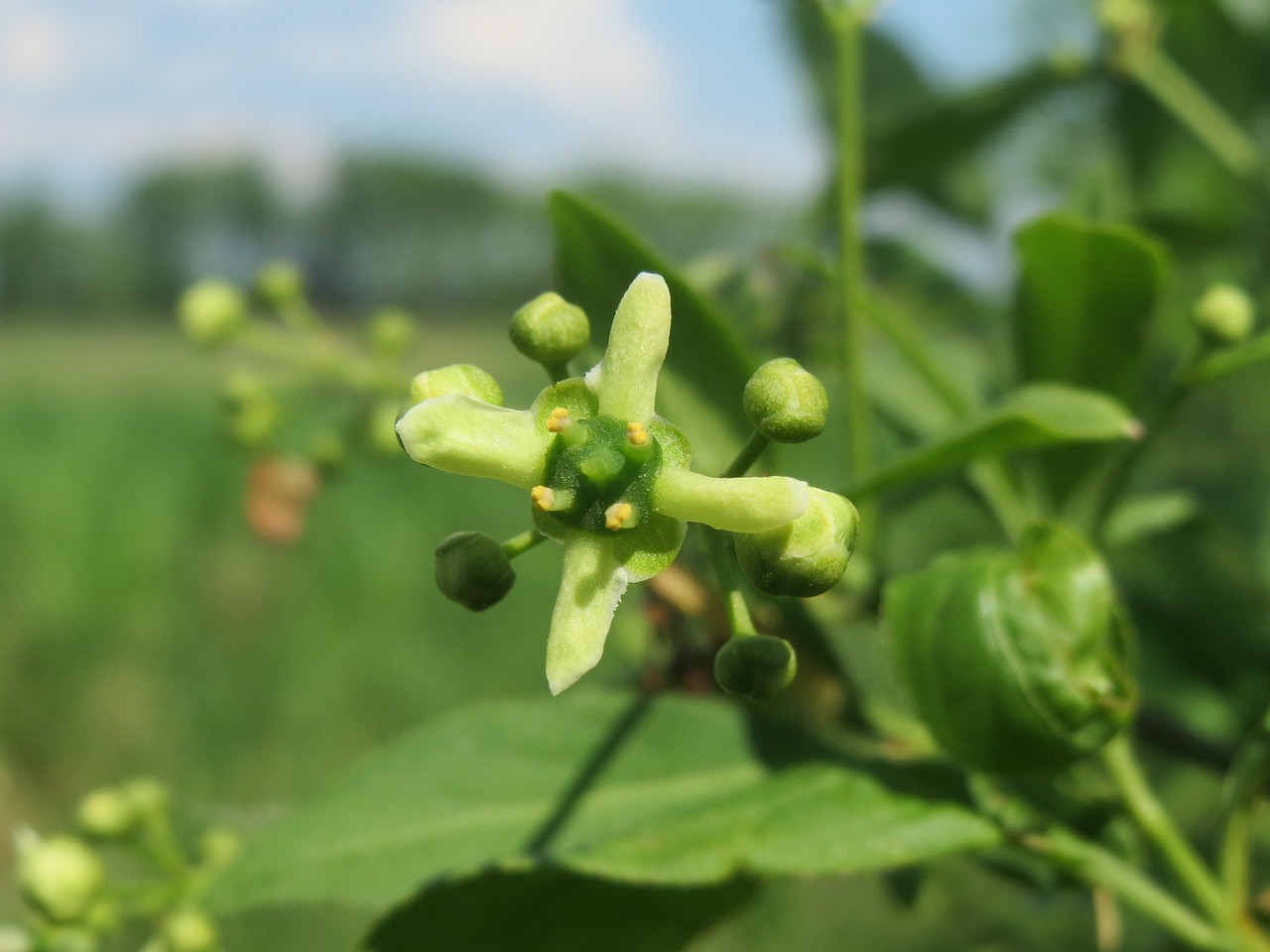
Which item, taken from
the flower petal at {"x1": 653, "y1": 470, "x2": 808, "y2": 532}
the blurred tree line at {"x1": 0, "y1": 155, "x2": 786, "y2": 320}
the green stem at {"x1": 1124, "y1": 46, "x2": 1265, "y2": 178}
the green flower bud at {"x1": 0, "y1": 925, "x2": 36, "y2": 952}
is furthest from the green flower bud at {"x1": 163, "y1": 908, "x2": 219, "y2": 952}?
the blurred tree line at {"x1": 0, "y1": 155, "x2": 786, "y2": 320}

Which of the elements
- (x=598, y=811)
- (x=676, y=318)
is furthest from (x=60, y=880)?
(x=676, y=318)

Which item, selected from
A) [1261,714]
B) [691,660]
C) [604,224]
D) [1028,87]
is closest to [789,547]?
[604,224]

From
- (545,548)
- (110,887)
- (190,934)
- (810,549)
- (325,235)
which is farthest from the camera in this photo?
(325,235)

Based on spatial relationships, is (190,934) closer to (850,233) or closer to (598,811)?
(598,811)

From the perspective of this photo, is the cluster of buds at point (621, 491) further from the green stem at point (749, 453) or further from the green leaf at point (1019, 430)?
the green leaf at point (1019, 430)

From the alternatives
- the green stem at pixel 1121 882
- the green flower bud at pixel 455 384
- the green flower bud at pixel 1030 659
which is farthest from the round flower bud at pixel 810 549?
the green stem at pixel 1121 882

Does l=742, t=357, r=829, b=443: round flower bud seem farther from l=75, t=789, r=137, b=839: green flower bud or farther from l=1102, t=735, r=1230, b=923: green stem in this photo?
l=75, t=789, r=137, b=839: green flower bud

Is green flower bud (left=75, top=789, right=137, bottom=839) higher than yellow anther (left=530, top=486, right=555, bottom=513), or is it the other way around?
yellow anther (left=530, top=486, right=555, bottom=513)
